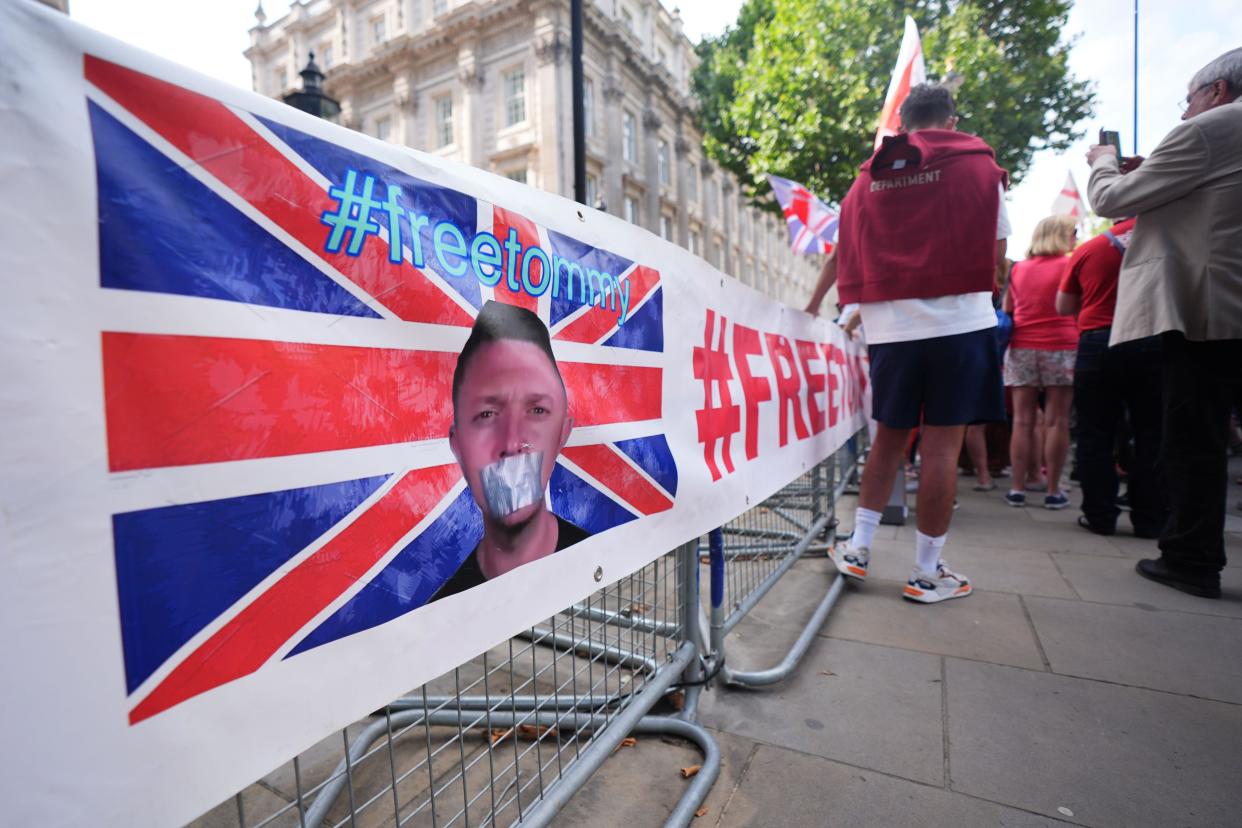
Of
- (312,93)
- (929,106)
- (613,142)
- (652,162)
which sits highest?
(652,162)

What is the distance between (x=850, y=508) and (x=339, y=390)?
499 cm

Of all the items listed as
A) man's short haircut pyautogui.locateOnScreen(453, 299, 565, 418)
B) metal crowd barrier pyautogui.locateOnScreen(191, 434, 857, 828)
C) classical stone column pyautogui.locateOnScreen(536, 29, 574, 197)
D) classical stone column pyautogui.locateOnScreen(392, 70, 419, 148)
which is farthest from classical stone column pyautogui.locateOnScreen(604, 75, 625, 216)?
man's short haircut pyautogui.locateOnScreen(453, 299, 565, 418)

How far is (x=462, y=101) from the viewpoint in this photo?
2684 centimetres

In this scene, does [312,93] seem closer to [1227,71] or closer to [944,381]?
[944,381]

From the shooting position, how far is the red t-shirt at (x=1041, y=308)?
187 inches

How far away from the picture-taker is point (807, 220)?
862 cm

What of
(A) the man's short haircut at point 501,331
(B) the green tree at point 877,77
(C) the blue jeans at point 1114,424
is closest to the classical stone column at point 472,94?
(B) the green tree at point 877,77

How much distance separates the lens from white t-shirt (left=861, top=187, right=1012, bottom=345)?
9.27 ft

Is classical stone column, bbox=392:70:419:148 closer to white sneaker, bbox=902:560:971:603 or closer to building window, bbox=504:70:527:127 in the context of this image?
building window, bbox=504:70:527:127

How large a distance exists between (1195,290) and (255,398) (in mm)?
3734

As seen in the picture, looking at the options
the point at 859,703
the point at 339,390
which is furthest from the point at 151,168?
the point at 859,703

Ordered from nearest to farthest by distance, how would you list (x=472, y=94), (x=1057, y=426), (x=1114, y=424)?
(x=1114, y=424) → (x=1057, y=426) → (x=472, y=94)

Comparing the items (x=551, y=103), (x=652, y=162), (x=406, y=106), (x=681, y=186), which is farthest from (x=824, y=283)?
(x=681, y=186)

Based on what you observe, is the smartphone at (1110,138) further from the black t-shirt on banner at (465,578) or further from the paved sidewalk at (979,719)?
the black t-shirt on banner at (465,578)
